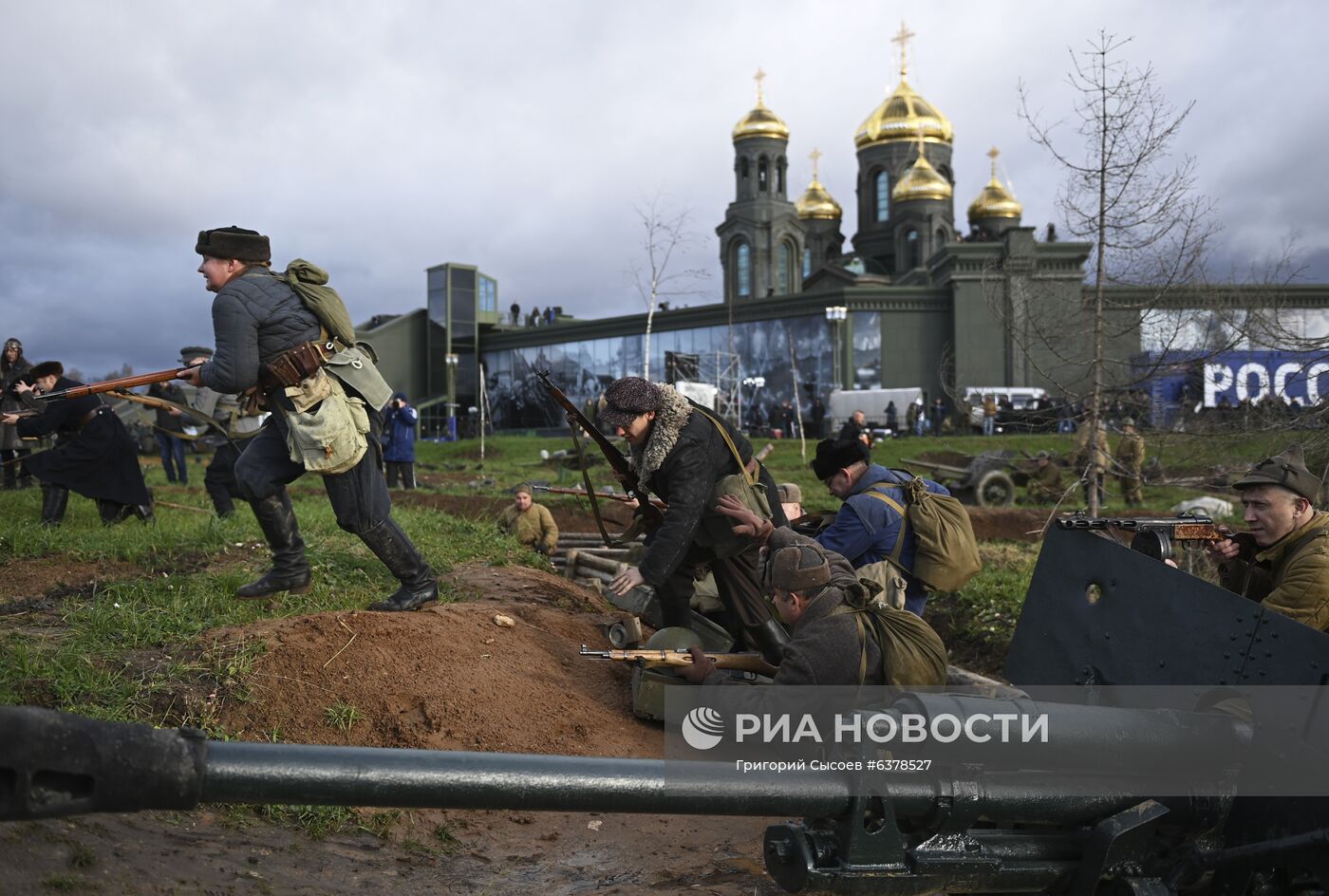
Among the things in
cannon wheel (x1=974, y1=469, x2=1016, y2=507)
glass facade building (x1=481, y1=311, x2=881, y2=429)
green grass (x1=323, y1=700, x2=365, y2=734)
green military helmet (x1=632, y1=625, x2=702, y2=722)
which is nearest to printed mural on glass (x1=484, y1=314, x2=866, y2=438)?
glass facade building (x1=481, y1=311, x2=881, y2=429)

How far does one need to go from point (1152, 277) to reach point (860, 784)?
8.87m

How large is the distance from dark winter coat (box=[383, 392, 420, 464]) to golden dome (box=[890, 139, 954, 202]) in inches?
A: 1799

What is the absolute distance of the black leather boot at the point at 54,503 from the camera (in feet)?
29.9

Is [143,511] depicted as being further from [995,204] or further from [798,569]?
[995,204]

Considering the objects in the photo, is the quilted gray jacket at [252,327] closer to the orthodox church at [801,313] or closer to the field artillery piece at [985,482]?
the field artillery piece at [985,482]

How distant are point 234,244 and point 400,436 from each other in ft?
43.2

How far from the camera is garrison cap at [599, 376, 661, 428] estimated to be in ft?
18.4

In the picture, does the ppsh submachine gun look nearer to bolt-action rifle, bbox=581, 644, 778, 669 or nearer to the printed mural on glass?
bolt-action rifle, bbox=581, 644, 778, 669

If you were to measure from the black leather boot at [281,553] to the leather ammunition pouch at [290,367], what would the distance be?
0.72 m

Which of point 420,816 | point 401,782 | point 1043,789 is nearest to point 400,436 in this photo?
point 420,816

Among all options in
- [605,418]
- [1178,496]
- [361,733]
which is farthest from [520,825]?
[1178,496]

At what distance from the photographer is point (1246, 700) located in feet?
10.3

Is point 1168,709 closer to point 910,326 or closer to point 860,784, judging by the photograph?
point 860,784

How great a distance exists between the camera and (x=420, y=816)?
4.42 metres
